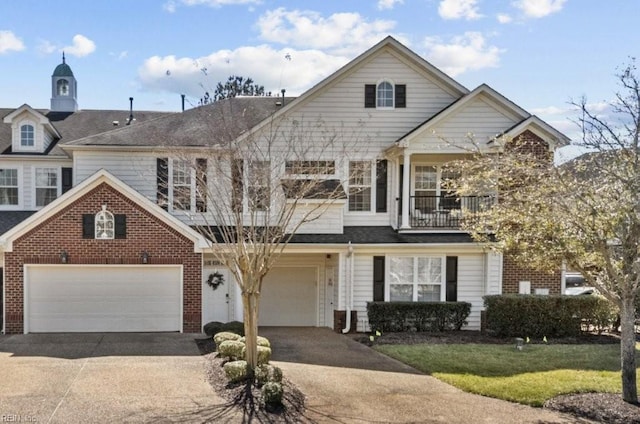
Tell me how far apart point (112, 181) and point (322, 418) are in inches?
384

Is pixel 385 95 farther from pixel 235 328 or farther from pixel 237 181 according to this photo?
pixel 235 328

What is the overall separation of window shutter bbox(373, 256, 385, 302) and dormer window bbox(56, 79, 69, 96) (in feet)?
53.2

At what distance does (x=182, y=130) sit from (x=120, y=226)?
458 cm

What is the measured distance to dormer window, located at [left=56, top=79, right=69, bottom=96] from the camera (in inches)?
948

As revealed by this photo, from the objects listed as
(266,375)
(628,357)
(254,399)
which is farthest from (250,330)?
(628,357)

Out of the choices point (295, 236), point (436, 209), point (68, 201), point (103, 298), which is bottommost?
point (103, 298)

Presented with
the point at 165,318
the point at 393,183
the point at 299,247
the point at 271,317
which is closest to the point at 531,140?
the point at 393,183

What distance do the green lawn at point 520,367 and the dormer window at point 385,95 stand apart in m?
8.40

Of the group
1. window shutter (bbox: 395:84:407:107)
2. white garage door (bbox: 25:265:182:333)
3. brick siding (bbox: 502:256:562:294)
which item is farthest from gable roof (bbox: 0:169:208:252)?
brick siding (bbox: 502:256:562:294)

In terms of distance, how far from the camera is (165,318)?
15945 millimetres

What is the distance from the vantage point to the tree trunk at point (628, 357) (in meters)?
9.54

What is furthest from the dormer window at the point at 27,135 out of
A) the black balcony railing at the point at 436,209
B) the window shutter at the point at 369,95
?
the black balcony railing at the point at 436,209

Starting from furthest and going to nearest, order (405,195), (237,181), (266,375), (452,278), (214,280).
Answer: (405,195) < (452,278) < (214,280) < (237,181) < (266,375)

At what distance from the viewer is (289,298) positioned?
1905 centimetres
